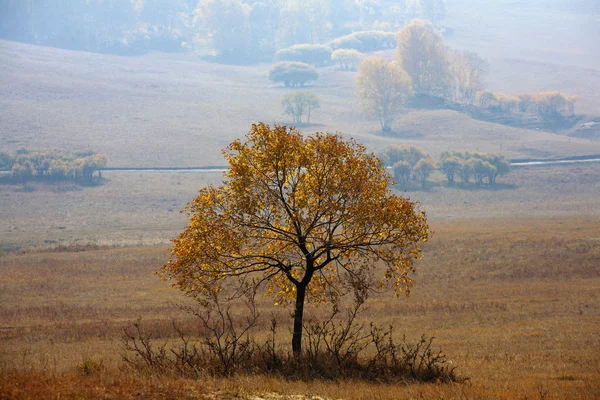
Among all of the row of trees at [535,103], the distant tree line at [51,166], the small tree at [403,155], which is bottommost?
the distant tree line at [51,166]

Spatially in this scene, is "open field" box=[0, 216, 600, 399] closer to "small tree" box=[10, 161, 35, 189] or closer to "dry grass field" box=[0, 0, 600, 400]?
"dry grass field" box=[0, 0, 600, 400]

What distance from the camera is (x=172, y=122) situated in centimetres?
15750

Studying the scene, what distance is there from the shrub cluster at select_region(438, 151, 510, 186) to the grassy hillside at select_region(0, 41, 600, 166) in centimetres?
1824

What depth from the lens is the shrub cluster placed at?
382 ft

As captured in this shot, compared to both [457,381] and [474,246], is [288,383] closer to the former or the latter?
[457,381]

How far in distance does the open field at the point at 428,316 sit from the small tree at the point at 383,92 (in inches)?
3912

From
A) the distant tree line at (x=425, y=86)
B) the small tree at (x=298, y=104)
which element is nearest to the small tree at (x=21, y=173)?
the small tree at (x=298, y=104)

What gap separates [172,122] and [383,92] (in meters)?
55.5

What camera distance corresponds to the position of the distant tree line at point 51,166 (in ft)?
367

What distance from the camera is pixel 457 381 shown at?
693 inches

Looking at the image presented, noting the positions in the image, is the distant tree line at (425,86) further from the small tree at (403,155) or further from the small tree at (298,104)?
the small tree at (403,155)

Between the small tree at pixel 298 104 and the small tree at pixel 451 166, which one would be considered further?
the small tree at pixel 298 104

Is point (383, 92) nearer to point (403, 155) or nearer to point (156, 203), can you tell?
point (403, 155)

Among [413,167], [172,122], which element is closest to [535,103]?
[413,167]
